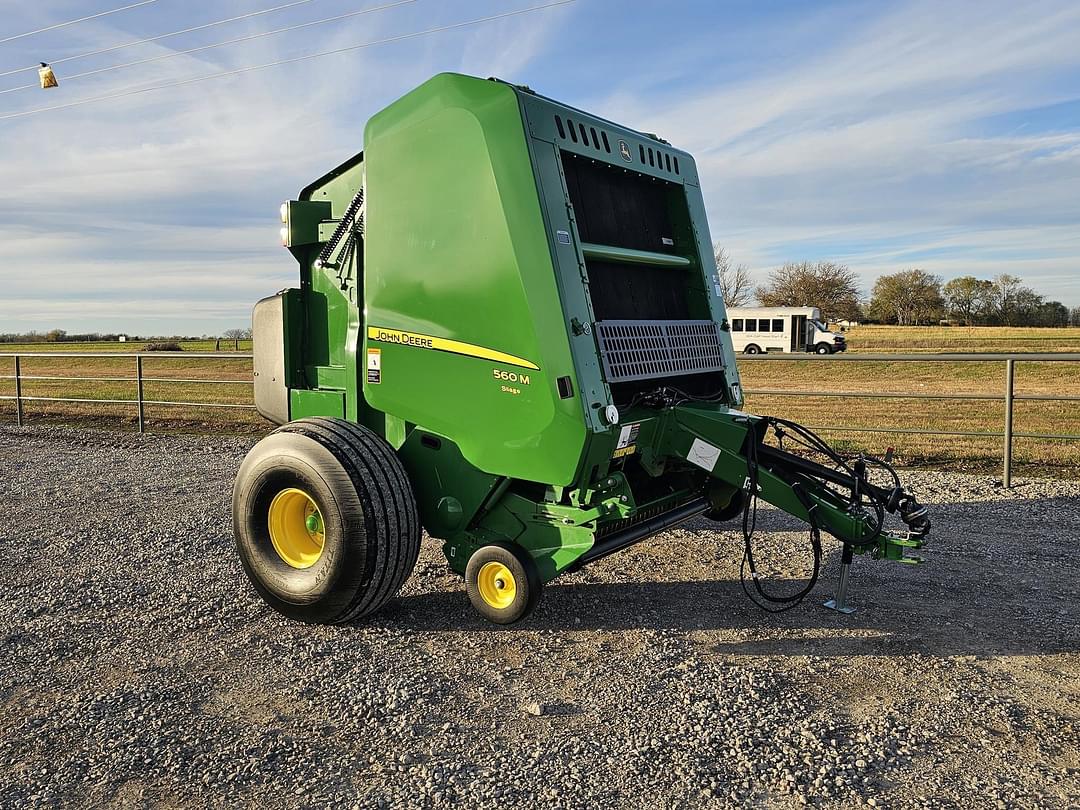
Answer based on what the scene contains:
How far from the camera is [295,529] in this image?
4.16 m

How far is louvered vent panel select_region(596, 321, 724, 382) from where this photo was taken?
3.68 meters

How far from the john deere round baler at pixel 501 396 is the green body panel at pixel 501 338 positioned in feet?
0.03

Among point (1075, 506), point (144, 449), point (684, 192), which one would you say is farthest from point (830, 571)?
point (144, 449)

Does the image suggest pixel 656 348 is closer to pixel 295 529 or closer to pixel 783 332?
pixel 295 529

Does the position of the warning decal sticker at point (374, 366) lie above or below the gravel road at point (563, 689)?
above

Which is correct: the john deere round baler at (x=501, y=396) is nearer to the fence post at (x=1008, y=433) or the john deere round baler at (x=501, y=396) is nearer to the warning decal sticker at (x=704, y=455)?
the warning decal sticker at (x=704, y=455)

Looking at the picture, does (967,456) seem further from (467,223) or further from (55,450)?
(55,450)

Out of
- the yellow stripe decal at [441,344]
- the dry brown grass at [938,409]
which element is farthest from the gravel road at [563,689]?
the dry brown grass at [938,409]

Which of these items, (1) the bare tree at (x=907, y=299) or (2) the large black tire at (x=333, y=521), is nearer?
(2) the large black tire at (x=333, y=521)

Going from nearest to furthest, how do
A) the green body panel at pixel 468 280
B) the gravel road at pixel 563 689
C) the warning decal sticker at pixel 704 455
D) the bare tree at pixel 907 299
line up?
the gravel road at pixel 563 689 → the green body panel at pixel 468 280 → the warning decal sticker at pixel 704 455 → the bare tree at pixel 907 299

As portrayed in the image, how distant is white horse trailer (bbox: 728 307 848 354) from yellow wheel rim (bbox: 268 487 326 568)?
113 feet

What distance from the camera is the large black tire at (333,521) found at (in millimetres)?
3705

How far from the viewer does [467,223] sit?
12.0 ft

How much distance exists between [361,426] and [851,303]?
215ft
